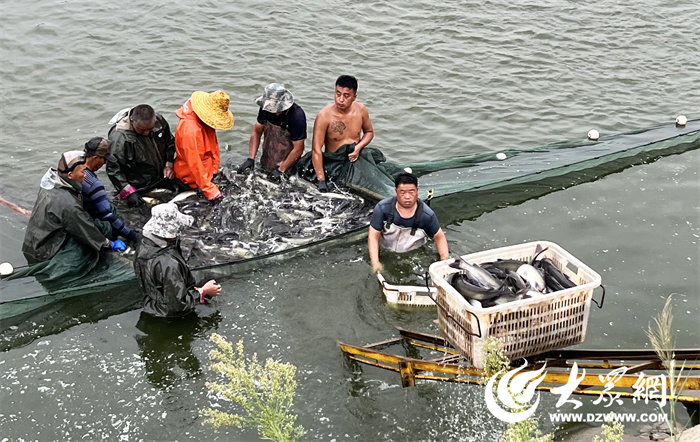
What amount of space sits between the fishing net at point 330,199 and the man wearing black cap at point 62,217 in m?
0.20

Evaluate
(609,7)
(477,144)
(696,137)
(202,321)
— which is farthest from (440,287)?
(609,7)

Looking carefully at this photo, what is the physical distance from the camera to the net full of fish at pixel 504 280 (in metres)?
4.46

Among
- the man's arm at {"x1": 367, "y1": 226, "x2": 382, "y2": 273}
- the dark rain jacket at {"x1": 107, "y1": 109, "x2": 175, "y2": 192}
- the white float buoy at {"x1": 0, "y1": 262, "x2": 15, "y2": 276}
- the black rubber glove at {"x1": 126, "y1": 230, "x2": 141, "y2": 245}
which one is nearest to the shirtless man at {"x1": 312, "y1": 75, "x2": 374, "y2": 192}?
the man's arm at {"x1": 367, "y1": 226, "x2": 382, "y2": 273}

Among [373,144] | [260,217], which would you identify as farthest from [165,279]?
[373,144]

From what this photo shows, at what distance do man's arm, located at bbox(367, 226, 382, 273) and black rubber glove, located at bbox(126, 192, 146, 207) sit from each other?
2695 mm

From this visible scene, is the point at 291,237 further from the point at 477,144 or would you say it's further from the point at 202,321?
the point at 477,144

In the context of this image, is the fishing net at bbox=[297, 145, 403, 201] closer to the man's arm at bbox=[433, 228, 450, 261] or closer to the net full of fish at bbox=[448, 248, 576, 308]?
the man's arm at bbox=[433, 228, 450, 261]

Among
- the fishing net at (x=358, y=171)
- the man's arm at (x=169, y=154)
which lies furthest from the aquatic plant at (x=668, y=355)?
the man's arm at (x=169, y=154)

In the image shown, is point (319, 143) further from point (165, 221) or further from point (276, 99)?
point (165, 221)

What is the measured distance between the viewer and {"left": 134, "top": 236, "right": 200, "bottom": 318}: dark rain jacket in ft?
18.7

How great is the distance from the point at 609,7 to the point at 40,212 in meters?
12.5

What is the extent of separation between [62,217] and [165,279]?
3.92 ft

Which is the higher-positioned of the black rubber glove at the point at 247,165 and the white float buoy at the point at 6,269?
the black rubber glove at the point at 247,165

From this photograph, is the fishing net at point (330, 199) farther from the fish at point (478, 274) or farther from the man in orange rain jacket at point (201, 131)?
the fish at point (478, 274)
